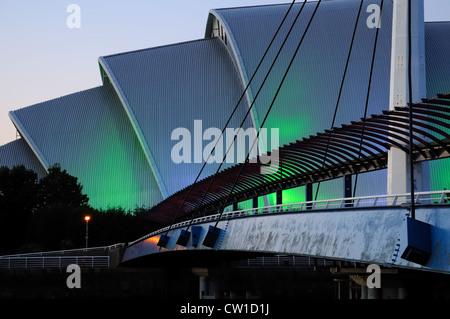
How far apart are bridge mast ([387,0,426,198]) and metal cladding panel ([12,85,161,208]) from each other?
63454 mm

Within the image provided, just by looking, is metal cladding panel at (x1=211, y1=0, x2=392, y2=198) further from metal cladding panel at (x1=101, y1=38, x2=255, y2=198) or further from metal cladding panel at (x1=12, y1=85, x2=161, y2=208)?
metal cladding panel at (x1=12, y1=85, x2=161, y2=208)

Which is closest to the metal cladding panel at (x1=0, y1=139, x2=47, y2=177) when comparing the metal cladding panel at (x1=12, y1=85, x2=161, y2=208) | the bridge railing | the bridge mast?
the metal cladding panel at (x1=12, y1=85, x2=161, y2=208)

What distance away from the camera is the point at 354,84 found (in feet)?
283

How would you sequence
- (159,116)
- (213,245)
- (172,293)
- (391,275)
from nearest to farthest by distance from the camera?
(391,275), (213,245), (172,293), (159,116)

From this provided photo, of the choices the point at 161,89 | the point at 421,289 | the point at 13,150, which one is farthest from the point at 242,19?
the point at 421,289

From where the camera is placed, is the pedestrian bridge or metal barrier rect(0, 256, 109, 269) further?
metal barrier rect(0, 256, 109, 269)

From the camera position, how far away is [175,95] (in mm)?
94188

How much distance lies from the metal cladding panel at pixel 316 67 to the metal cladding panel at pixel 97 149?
16.5 meters

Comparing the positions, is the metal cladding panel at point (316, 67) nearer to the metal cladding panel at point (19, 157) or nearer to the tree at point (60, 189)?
the tree at point (60, 189)

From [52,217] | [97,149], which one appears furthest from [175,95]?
[52,217]

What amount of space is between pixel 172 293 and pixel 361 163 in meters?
28.1

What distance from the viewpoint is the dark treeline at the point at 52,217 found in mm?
85188

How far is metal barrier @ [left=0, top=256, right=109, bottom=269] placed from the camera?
66.9m

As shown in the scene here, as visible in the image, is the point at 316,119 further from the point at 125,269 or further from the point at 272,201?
the point at 125,269
